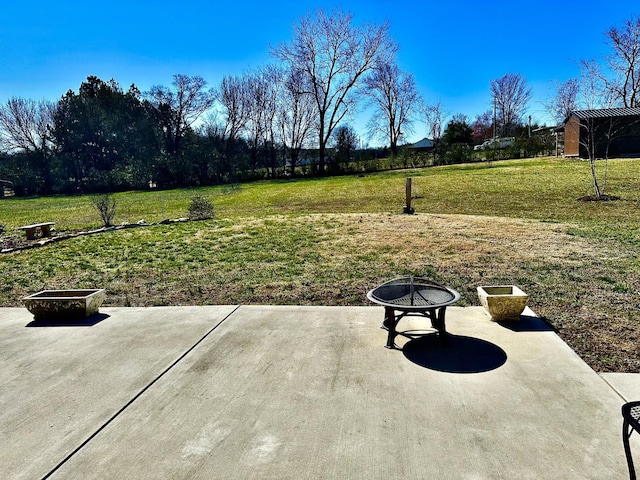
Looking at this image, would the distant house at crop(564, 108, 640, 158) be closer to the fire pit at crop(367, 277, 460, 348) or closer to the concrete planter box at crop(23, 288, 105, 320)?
the fire pit at crop(367, 277, 460, 348)

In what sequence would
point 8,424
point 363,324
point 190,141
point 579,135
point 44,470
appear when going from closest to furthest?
point 44,470 → point 8,424 → point 363,324 → point 579,135 → point 190,141

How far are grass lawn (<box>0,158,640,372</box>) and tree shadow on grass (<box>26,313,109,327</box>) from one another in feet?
2.54

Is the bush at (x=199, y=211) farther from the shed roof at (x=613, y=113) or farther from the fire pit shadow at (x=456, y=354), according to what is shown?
the shed roof at (x=613, y=113)

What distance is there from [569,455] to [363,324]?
6.84 ft

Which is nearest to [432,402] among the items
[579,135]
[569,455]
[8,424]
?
[569,455]

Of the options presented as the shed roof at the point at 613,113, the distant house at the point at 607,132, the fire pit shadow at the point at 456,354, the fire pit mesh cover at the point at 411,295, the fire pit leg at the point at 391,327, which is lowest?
the fire pit shadow at the point at 456,354

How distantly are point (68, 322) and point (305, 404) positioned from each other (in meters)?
2.97

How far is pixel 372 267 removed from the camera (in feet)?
20.5

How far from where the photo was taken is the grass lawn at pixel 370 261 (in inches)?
179

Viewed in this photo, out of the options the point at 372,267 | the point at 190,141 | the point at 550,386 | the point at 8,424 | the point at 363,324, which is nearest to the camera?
the point at 8,424

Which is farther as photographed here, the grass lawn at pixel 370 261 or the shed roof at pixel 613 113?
the shed roof at pixel 613 113

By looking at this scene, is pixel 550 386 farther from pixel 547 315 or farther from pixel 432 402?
pixel 547 315

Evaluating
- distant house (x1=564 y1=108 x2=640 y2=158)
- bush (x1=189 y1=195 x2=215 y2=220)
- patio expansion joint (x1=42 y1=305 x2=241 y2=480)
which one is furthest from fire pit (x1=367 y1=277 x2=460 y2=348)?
distant house (x1=564 y1=108 x2=640 y2=158)

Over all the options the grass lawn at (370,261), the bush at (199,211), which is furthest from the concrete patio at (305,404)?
the bush at (199,211)
